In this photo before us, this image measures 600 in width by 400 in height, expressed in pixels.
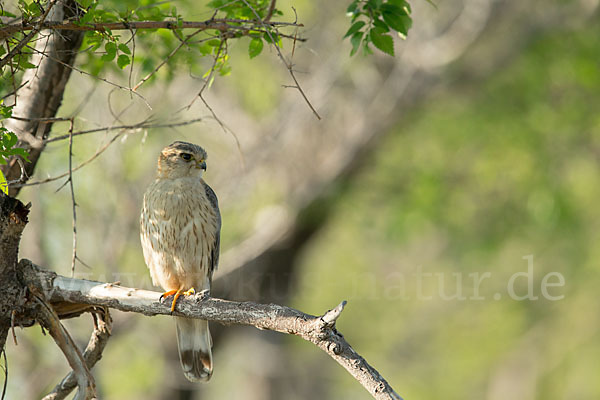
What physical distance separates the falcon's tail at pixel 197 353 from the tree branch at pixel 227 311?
3.71 feet

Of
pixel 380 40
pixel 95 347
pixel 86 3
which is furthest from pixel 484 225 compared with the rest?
pixel 86 3

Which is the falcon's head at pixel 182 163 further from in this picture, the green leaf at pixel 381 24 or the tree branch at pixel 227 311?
the green leaf at pixel 381 24

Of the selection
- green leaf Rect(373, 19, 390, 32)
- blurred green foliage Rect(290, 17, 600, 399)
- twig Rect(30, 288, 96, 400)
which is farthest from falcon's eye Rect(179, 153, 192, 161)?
blurred green foliage Rect(290, 17, 600, 399)

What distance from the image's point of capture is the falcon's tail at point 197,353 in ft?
15.2

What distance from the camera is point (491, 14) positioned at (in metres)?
9.95

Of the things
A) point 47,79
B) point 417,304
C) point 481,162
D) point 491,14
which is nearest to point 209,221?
point 47,79

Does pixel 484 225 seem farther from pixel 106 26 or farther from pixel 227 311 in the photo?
pixel 106 26

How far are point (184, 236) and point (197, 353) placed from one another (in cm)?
79

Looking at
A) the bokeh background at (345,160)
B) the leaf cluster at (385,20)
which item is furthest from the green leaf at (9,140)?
the bokeh background at (345,160)

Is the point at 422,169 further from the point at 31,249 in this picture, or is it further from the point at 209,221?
the point at 209,221

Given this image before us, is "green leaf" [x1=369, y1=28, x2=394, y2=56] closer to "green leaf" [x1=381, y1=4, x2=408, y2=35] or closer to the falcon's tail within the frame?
"green leaf" [x1=381, y1=4, x2=408, y2=35]

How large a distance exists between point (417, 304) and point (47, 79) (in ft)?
57.3

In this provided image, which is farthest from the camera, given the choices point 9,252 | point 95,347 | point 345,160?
point 345,160

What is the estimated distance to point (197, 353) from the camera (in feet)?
15.3
